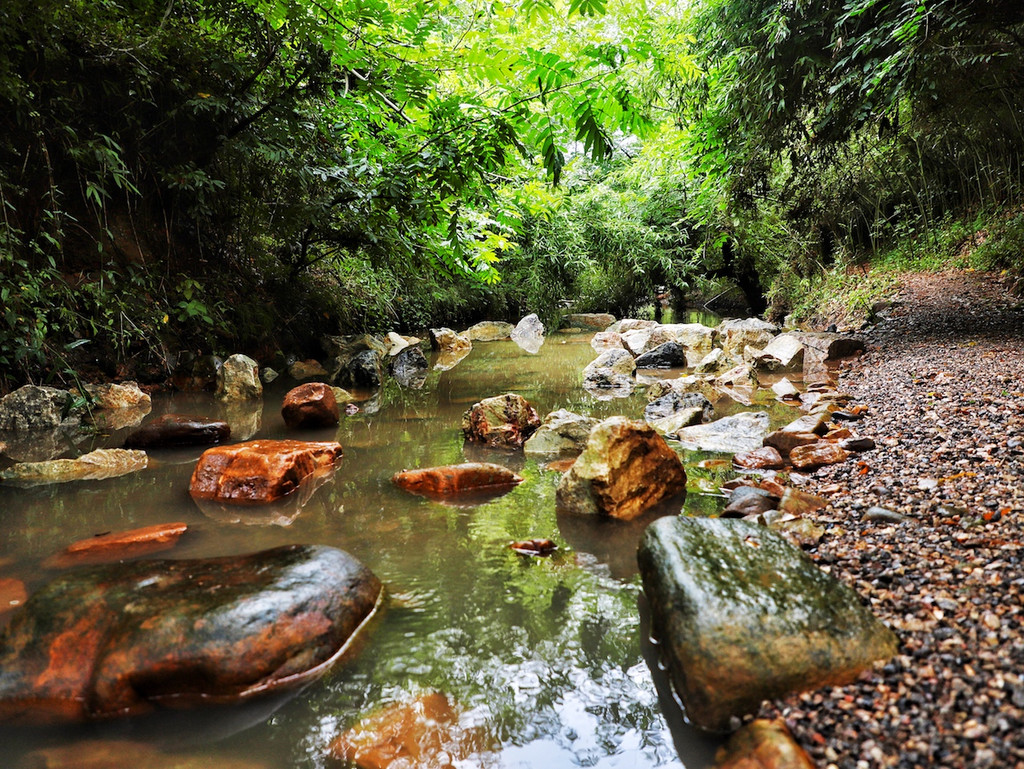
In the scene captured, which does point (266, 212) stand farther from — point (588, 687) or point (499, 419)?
point (588, 687)

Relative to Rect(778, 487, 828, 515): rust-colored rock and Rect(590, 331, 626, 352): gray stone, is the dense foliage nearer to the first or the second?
Rect(778, 487, 828, 515): rust-colored rock

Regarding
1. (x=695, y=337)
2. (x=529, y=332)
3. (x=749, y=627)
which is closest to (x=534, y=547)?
(x=749, y=627)

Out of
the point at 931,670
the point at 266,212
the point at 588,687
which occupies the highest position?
the point at 266,212

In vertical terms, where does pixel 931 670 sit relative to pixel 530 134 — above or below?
below

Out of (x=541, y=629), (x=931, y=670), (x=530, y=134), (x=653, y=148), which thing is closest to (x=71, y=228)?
(x=530, y=134)

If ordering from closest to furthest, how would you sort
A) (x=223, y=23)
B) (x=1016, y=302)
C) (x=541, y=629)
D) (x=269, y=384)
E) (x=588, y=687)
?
1. (x=588, y=687)
2. (x=541, y=629)
3. (x=223, y=23)
4. (x=1016, y=302)
5. (x=269, y=384)

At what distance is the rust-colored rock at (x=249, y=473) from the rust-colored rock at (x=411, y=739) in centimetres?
220

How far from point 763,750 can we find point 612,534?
1629 mm

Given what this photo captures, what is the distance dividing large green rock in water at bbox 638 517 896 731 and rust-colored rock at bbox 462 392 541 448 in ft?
9.38

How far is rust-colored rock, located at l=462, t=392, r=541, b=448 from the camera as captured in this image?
4.95m

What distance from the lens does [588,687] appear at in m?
1.95

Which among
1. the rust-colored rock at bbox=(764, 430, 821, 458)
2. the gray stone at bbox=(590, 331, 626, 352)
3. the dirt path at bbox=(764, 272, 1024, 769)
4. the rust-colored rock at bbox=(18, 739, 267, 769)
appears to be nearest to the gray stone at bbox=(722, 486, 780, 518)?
the dirt path at bbox=(764, 272, 1024, 769)

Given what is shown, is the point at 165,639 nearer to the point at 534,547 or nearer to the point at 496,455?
the point at 534,547

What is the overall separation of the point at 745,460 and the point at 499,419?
6.72ft
